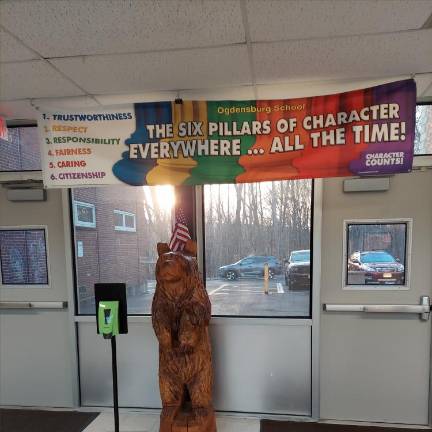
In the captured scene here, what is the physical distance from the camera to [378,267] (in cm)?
276

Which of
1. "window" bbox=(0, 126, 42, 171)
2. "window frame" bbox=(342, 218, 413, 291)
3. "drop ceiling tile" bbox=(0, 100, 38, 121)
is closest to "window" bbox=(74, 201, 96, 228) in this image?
"window" bbox=(0, 126, 42, 171)

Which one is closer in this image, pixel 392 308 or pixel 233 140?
pixel 233 140

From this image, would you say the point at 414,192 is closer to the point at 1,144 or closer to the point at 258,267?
the point at 258,267

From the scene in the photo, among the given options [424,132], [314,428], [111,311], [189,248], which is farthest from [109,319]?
[424,132]

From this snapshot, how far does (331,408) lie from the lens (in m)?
2.85

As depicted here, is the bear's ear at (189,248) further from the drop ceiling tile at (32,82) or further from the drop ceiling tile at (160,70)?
the drop ceiling tile at (32,82)

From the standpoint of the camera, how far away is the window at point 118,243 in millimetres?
3027

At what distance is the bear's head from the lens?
2.12m

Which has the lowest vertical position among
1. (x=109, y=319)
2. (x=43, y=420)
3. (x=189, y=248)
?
(x=43, y=420)

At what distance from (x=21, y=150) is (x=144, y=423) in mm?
2939

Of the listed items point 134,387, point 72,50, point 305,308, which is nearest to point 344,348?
point 305,308

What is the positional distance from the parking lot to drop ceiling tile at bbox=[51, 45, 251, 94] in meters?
1.84

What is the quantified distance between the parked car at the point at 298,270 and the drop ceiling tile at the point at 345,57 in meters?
1.55

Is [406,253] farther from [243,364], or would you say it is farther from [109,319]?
[109,319]
